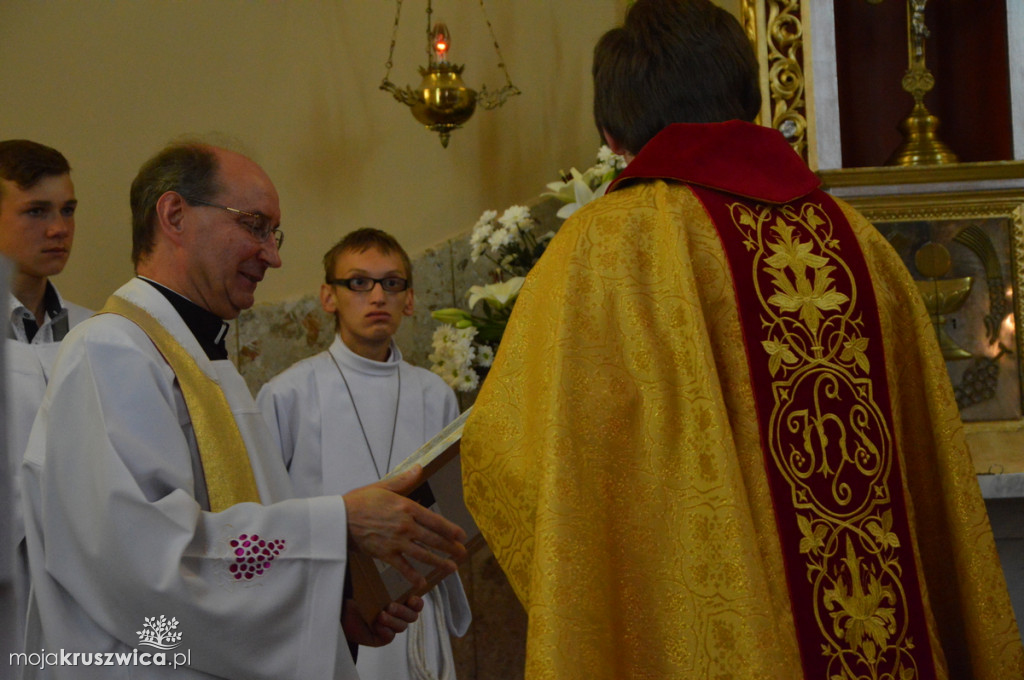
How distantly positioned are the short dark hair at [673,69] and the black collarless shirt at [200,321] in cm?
102

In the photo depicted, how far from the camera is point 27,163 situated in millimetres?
3742

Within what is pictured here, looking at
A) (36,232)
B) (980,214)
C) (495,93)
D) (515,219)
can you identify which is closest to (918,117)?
(980,214)

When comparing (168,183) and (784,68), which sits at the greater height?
(784,68)

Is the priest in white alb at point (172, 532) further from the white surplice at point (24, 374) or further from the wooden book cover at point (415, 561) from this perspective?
the white surplice at point (24, 374)

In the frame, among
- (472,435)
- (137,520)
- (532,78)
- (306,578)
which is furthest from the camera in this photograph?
(532,78)

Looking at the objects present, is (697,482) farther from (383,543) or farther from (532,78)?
(532,78)

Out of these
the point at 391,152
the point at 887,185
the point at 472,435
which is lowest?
the point at 472,435

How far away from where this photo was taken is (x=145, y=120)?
5.31 meters

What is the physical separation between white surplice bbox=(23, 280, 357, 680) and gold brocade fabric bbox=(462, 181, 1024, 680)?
17.2 inches

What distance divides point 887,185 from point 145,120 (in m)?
3.72

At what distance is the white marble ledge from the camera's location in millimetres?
2822

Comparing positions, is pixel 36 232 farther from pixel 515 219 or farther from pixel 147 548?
pixel 147 548

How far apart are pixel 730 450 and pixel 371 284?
2.72 metres

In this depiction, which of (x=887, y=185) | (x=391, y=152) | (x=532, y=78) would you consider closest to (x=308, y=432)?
(x=391, y=152)
